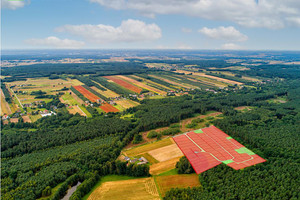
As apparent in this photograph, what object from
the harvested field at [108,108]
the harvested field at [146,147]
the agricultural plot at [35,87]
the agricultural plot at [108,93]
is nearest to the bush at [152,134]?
the harvested field at [146,147]

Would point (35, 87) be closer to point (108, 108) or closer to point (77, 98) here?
point (77, 98)

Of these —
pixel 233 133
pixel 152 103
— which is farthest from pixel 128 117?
pixel 233 133

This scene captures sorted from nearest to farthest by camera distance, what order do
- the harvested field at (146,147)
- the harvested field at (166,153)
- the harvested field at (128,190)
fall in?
the harvested field at (128,190) < the harvested field at (166,153) < the harvested field at (146,147)

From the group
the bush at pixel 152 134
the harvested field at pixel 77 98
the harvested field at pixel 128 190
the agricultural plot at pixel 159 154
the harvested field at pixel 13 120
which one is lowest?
the harvested field at pixel 128 190

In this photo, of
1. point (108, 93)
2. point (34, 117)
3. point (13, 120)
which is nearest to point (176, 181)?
point (34, 117)

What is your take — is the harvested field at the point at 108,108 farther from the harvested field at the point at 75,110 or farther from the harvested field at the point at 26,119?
the harvested field at the point at 26,119
